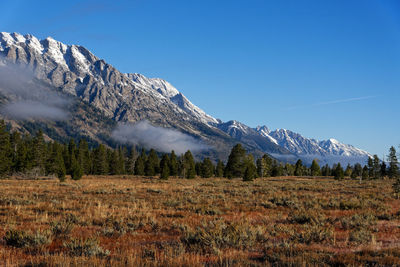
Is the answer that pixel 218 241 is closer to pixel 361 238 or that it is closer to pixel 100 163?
pixel 361 238

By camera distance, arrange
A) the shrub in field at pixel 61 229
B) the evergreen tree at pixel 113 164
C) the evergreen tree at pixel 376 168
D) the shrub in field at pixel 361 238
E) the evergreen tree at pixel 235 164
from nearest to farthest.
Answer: the shrub in field at pixel 361 238
the shrub in field at pixel 61 229
the evergreen tree at pixel 235 164
the evergreen tree at pixel 113 164
the evergreen tree at pixel 376 168

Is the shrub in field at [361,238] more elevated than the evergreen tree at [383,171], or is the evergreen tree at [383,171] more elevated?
the evergreen tree at [383,171]

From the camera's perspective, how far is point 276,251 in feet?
25.8

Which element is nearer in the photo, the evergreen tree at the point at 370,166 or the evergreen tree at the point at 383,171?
the evergreen tree at the point at 370,166

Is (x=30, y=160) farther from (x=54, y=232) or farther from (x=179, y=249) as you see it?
(x=179, y=249)

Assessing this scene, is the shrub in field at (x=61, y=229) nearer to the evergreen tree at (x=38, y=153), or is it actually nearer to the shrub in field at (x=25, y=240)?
the shrub in field at (x=25, y=240)

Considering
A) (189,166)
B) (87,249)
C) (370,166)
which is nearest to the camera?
(87,249)

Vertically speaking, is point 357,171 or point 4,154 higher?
point 4,154

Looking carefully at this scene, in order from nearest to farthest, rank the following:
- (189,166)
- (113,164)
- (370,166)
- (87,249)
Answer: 1. (87,249)
2. (189,166)
3. (113,164)
4. (370,166)

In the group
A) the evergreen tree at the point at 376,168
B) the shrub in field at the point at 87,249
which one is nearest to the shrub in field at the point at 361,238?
the shrub in field at the point at 87,249

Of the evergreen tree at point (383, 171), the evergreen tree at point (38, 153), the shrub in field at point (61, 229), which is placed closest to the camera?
A: the shrub in field at point (61, 229)

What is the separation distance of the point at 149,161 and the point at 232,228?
78.8 meters

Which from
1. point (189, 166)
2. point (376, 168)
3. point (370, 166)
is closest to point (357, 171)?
point (370, 166)

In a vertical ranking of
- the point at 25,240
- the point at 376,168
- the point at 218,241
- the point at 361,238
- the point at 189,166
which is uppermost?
the point at 376,168
